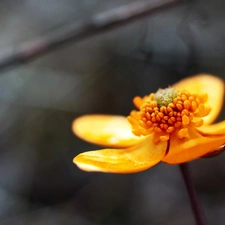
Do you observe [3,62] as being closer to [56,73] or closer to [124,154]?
[124,154]

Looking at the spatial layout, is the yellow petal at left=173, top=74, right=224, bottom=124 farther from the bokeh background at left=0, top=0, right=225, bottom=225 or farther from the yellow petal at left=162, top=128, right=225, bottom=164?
the bokeh background at left=0, top=0, right=225, bottom=225

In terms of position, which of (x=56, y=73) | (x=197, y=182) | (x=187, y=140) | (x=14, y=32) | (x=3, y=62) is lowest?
(x=187, y=140)

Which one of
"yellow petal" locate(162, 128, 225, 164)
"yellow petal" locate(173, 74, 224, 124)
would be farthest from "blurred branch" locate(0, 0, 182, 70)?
"yellow petal" locate(162, 128, 225, 164)

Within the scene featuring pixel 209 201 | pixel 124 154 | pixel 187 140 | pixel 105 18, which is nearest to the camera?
pixel 187 140

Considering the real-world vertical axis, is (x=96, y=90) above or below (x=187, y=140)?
above

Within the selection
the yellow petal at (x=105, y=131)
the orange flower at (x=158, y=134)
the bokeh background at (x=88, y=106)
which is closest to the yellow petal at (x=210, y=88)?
the orange flower at (x=158, y=134)

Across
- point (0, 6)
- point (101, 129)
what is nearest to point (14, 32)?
point (0, 6)

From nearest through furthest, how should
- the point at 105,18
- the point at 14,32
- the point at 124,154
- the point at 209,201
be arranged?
the point at 124,154
the point at 105,18
the point at 209,201
the point at 14,32

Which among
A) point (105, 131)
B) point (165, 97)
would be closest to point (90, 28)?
point (105, 131)
